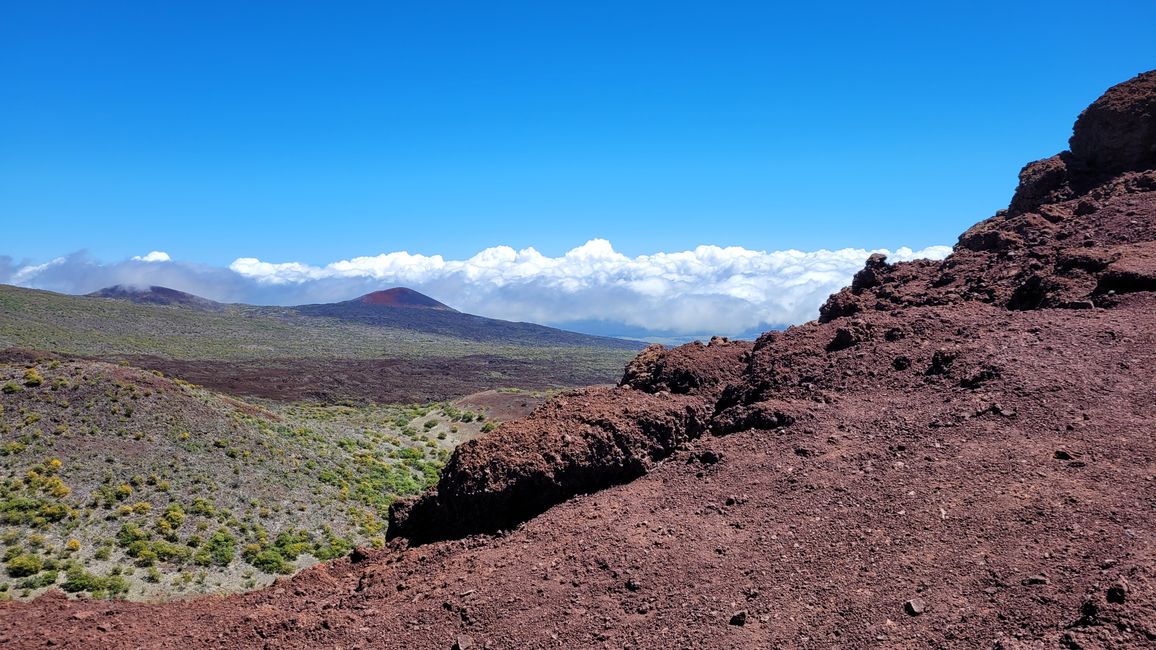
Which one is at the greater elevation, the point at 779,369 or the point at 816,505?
the point at 779,369

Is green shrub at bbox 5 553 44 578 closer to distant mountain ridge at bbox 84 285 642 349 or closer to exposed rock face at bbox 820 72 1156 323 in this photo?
exposed rock face at bbox 820 72 1156 323

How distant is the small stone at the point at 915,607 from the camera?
4.91 metres

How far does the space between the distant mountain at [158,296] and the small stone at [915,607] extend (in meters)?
180

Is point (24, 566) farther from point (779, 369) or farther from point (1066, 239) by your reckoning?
point (1066, 239)

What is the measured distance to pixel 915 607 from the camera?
16.2 feet

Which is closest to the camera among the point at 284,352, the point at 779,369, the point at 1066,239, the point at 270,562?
the point at 779,369

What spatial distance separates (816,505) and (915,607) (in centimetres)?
152

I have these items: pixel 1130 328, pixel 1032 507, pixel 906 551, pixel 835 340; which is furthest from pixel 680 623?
pixel 1130 328

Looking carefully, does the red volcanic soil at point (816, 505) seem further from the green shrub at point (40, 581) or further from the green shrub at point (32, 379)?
the green shrub at point (32, 379)

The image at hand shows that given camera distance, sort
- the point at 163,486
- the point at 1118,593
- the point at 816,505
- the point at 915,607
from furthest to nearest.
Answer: the point at 163,486
the point at 816,505
the point at 915,607
the point at 1118,593

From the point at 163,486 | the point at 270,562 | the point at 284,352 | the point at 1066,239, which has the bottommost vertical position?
the point at 270,562

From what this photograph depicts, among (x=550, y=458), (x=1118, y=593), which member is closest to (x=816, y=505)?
(x=1118, y=593)

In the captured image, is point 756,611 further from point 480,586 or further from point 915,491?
point 480,586

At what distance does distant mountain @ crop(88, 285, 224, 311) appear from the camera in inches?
6678
